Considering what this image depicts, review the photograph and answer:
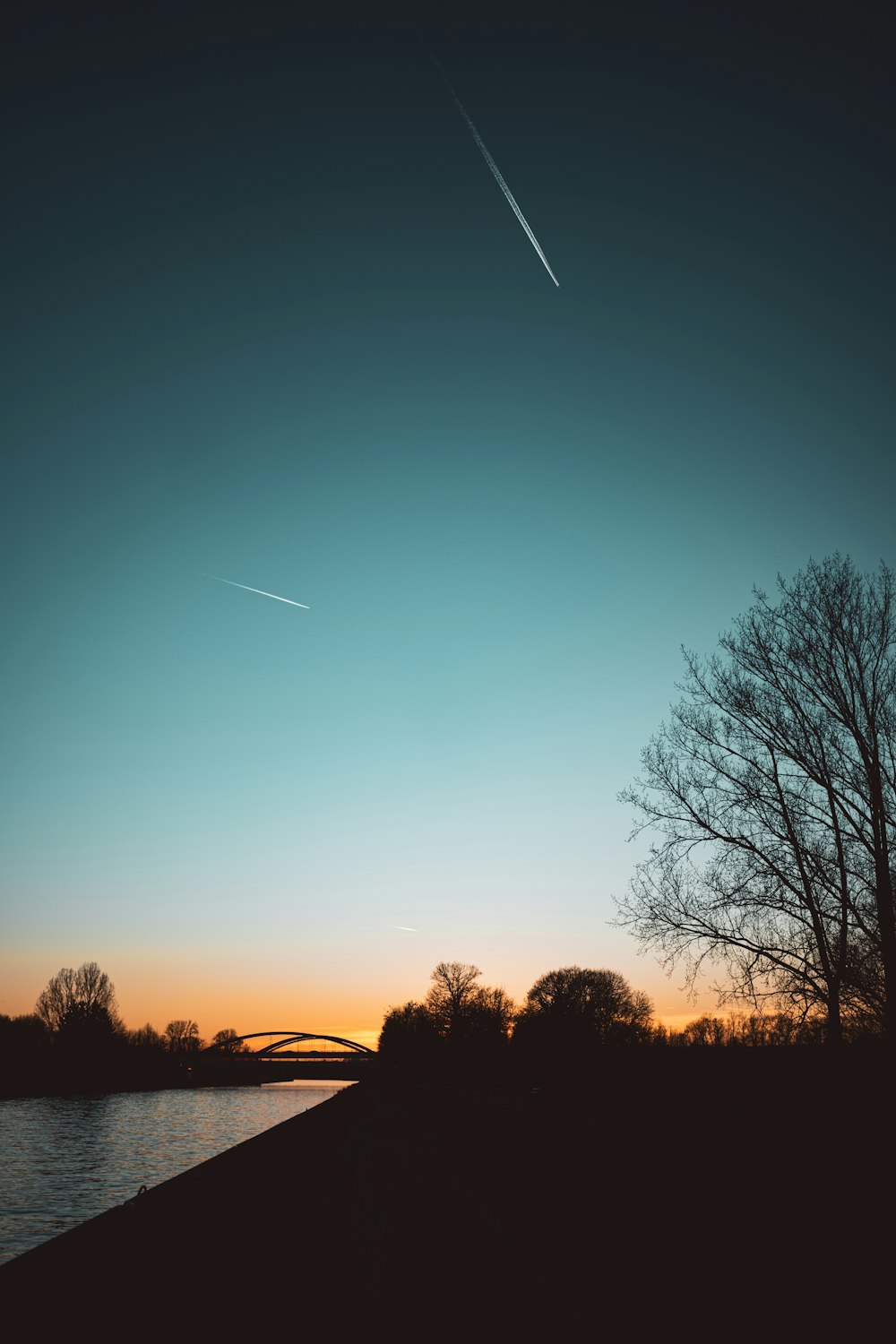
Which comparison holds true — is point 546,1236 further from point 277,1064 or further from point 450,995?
point 277,1064

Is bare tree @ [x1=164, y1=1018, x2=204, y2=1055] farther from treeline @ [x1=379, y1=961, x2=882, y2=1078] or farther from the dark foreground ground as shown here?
the dark foreground ground

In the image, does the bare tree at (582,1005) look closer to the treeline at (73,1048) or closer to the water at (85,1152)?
the water at (85,1152)

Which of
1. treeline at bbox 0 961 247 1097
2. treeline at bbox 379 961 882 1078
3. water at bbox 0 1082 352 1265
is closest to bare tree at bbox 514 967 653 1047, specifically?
treeline at bbox 379 961 882 1078

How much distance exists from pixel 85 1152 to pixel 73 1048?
227 ft

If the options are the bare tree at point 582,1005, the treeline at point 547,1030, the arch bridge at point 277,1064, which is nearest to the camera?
the treeline at point 547,1030

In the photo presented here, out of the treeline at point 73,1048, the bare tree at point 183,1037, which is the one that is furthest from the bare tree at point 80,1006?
the bare tree at point 183,1037

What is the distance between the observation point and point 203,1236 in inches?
328

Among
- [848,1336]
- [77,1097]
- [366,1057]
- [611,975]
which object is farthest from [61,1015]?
[848,1336]

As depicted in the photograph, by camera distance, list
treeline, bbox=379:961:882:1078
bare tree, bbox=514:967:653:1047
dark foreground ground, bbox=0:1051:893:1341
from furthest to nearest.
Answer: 1. bare tree, bbox=514:967:653:1047
2. treeline, bbox=379:961:882:1078
3. dark foreground ground, bbox=0:1051:893:1341

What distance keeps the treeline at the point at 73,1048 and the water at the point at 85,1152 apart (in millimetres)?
15746

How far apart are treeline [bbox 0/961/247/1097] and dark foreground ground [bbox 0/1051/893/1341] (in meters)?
77.6

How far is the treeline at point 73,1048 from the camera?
79562mm

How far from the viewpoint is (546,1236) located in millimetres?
8641

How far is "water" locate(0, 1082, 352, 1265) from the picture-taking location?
1983cm
